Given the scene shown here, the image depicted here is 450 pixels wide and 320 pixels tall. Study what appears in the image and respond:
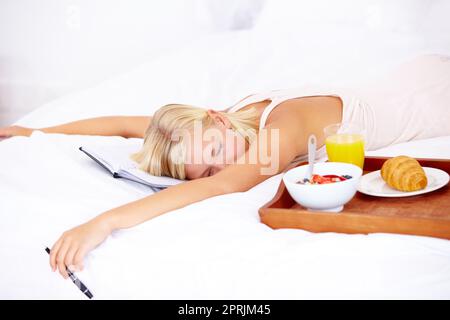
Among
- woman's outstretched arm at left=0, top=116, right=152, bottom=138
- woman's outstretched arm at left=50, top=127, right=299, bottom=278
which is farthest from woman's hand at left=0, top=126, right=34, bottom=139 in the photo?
woman's outstretched arm at left=50, top=127, right=299, bottom=278

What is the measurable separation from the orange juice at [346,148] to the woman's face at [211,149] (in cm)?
25

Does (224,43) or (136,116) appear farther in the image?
(224,43)

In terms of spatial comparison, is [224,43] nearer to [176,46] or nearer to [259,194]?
[176,46]

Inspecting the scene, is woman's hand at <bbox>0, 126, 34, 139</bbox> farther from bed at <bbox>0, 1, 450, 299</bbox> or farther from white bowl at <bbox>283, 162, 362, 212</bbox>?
white bowl at <bbox>283, 162, 362, 212</bbox>

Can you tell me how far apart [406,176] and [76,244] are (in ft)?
2.09

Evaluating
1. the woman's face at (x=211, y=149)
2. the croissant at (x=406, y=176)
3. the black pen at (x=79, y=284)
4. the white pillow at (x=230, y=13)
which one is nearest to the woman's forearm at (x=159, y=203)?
the black pen at (x=79, y=284)

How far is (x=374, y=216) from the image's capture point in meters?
0.95

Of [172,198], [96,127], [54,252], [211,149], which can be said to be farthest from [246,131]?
[54,252]

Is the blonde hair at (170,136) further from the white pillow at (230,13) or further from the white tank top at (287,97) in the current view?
the white pillow at (230,13)

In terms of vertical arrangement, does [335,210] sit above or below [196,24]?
below

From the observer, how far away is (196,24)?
2.49 m

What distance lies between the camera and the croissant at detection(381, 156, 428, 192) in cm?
109
